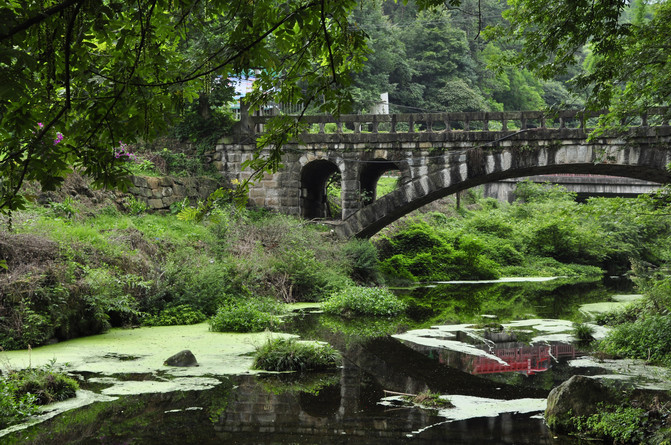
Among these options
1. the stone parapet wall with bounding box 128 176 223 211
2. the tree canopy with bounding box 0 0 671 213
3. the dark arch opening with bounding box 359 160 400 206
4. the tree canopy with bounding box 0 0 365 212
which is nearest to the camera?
the tree canopy with bounding box 0 0 671 213

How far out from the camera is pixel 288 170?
22.7m

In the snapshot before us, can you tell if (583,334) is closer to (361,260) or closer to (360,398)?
(360,398)

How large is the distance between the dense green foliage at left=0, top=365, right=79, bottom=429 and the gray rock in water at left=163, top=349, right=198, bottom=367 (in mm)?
1571

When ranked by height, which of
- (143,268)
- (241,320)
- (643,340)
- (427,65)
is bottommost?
(643,340)

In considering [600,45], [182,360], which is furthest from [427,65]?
[182,360]

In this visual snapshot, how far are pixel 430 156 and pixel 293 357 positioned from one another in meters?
13.7

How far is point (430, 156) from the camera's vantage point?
21469 millimetres

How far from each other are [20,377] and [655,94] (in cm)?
894

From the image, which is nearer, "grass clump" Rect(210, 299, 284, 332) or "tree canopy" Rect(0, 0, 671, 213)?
"tree canopy" Rect(0, 0, 671, 213)

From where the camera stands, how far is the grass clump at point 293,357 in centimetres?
872

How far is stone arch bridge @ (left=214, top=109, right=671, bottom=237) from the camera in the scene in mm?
19812

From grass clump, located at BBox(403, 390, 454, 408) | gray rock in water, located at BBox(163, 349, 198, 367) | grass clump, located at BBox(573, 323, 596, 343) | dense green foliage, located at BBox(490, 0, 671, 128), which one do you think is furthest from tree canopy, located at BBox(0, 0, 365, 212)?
grass clump, located at BBox(573, 323, 596, 343)

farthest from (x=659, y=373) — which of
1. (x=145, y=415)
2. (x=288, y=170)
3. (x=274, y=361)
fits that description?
(x=288, y=170)

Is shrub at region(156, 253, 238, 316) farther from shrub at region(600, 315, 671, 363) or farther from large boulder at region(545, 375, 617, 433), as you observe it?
large boulder at region(545, 375, 617, 433)
